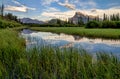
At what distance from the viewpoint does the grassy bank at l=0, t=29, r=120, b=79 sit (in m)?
8.91

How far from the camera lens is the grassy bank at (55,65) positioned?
29.2ft

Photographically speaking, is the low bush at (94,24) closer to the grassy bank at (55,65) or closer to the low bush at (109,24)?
the low bush at (109,24)

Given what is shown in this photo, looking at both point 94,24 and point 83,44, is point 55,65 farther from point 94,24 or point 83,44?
point 94,24

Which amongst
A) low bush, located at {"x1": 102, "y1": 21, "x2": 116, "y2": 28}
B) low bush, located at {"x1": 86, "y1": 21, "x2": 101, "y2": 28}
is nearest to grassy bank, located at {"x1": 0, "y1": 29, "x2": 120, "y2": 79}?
low bush, located at {"x1": 102, "y1": 21, "x2": 116, "y2": 28}

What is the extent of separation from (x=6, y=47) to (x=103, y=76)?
758 centimetres

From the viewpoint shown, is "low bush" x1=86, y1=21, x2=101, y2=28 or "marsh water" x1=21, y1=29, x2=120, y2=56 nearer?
"marsh water" x1=21, y1=29, x2=120, y2=56

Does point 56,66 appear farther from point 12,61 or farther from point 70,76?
point 12,61

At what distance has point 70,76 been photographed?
940cm

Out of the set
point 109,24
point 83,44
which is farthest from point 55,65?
point 109,24

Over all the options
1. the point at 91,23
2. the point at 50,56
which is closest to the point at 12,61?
the point at 50,56

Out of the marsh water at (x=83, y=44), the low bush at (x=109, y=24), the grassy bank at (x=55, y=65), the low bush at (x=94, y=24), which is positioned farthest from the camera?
the low bush at (x=94, y=24)

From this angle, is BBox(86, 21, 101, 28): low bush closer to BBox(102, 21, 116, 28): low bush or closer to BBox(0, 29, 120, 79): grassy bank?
BBox(102, 21, 116, 28): low bush

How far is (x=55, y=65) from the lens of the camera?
1123 centimetres

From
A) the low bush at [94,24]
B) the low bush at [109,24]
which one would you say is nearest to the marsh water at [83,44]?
the low bush at [109,24]
